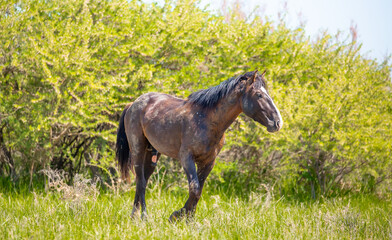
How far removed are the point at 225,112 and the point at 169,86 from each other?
334 centimetres

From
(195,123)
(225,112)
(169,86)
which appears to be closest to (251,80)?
(225,112)

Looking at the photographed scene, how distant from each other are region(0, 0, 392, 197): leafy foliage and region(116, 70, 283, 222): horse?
200cm

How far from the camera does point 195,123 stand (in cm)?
425

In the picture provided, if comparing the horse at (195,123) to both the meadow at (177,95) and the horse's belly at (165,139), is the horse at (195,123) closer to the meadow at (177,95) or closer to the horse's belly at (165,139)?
the horse's belly at (165,139)

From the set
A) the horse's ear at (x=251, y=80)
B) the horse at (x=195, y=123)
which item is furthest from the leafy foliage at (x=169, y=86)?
the horse's ear at (x=251, y=80)

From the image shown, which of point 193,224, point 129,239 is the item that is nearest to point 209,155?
point 193,224

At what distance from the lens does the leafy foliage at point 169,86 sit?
6.81 meters

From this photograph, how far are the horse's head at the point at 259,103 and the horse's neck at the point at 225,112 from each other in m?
0.12

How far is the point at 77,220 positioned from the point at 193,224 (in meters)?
1.26

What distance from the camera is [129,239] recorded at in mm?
3877

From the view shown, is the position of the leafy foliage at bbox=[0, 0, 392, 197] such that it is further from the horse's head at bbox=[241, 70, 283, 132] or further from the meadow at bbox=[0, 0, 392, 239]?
the horse's head at bbox=[241, 70, 283, 132]

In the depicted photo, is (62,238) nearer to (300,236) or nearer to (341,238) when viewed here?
(300,236)

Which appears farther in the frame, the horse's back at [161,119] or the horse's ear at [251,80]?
the horse's back at [161,119]

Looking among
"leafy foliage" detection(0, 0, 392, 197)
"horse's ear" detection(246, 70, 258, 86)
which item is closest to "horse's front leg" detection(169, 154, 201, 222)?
"horse's ear" detection(246, 70, 258, 86)
